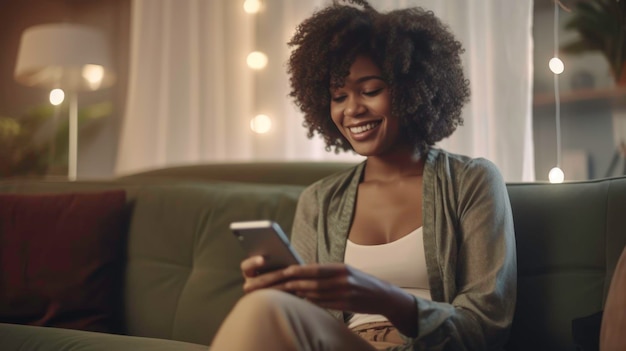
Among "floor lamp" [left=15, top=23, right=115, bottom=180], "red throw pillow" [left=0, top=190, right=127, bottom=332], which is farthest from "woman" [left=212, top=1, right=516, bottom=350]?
"floor lamp" [left=15, top=23, right=115, bottom=180]

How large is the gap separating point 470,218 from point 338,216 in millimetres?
311

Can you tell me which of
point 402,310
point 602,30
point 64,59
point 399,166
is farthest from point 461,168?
point 64,59

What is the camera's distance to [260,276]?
1.19 m

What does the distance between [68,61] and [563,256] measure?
7.95 feet

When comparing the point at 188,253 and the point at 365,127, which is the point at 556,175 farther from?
the point at 188,253

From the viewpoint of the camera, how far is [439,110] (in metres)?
1.60

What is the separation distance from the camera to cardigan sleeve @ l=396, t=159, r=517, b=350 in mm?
1240

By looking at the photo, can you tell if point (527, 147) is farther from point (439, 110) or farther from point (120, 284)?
point (120, 284)

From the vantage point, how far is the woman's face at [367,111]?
1521 millimetres

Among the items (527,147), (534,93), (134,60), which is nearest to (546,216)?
(527,147)

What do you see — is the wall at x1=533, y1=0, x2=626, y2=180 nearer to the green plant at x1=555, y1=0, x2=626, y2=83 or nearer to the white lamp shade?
the green plant at x1=555, y1=0, x2=626, y2=83

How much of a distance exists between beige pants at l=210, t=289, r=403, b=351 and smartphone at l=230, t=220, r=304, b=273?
0.07m

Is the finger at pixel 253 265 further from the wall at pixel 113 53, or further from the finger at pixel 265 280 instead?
the wall at pixel 113 53

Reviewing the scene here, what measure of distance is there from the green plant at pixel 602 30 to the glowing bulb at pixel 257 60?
45.6 inches
